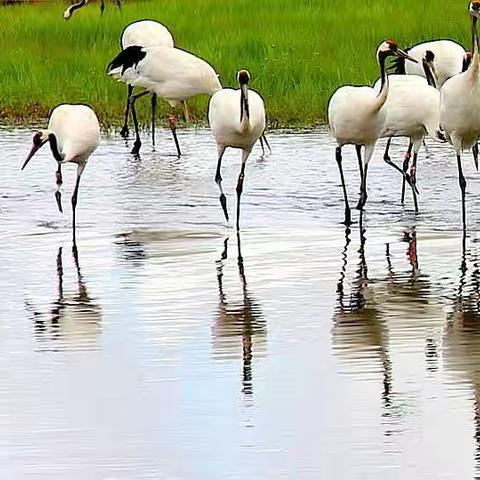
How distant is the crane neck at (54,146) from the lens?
41.4 ft

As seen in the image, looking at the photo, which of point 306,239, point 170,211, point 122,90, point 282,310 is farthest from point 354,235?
point 122,90

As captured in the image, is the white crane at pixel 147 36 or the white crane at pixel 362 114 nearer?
the white crane at pixel 362 114

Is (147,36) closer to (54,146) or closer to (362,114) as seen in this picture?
(54,146)

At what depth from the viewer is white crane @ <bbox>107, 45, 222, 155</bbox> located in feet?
55.7

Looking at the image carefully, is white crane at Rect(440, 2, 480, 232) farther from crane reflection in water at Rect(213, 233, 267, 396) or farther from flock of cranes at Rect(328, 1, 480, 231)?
crane reflection in water at Rect(213, 233, 267, 396)

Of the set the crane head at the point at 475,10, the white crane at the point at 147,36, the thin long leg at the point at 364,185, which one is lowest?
the thin long leg at the point at 364,185

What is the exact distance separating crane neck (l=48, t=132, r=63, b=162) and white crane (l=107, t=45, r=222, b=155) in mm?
3903

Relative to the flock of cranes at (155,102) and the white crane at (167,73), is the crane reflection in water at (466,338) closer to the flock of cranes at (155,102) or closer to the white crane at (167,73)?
the flock of cranes at (155,102)

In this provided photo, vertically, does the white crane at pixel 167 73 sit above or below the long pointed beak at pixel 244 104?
below

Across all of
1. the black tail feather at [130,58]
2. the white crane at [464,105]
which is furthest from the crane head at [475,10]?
the black tail feather at [130,58]

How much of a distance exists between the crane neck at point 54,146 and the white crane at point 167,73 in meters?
3.90

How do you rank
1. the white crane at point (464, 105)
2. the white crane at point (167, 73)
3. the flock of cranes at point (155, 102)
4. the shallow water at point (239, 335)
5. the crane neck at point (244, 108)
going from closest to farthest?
the shallow water at point (239, 335) → the white crane at point (464, 105) → the crane neck at point (244, 108) → the flock of cranes at point (155, 102) → the white crane at point (167, 73)

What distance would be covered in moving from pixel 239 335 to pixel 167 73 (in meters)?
9.02

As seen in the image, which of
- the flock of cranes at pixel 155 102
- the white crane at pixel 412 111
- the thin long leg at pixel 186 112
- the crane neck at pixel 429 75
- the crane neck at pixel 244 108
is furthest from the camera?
the thin long leg at pixel 186 112
